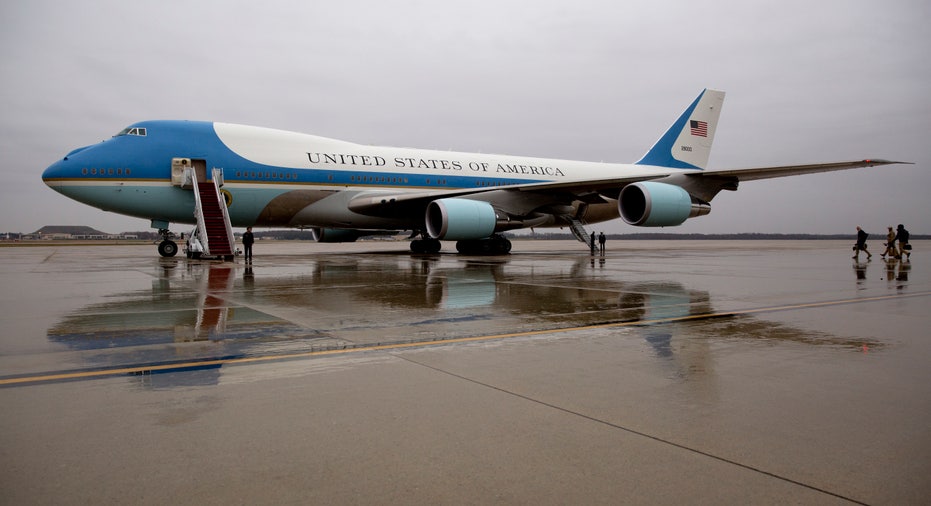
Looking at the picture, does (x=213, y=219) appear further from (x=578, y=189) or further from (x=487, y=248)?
(x=578, y=189)

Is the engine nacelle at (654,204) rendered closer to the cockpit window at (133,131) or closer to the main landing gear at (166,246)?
the cockpit window at (133,131)

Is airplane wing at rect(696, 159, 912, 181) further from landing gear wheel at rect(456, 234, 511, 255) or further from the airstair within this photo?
landing gear wheel at rect(456, 234, 511, 255)

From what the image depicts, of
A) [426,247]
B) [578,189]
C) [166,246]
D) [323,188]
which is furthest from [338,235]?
[578,189]

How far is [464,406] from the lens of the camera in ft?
10.2

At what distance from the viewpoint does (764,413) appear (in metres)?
2.98

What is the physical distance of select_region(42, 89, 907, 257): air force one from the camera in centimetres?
1642

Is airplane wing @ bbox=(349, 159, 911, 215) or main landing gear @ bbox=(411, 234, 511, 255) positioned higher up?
airplane wing @ bbox=(349, 159, 911, 215)

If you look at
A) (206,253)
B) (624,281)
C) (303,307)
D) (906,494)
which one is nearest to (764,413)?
(906,494)

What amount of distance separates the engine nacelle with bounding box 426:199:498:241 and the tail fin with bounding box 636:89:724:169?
12288 millimetres

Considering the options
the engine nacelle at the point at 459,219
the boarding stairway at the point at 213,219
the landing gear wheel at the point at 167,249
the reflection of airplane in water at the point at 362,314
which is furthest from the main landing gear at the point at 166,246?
the reflection of airplane in water at the point at 362,314

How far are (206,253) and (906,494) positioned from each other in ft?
55.0

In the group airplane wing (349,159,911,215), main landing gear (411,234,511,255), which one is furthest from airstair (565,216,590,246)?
main landing gear (411,234,511,255)

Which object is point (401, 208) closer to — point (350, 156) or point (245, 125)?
point (350, 156)

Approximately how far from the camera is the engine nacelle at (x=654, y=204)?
16438mm
